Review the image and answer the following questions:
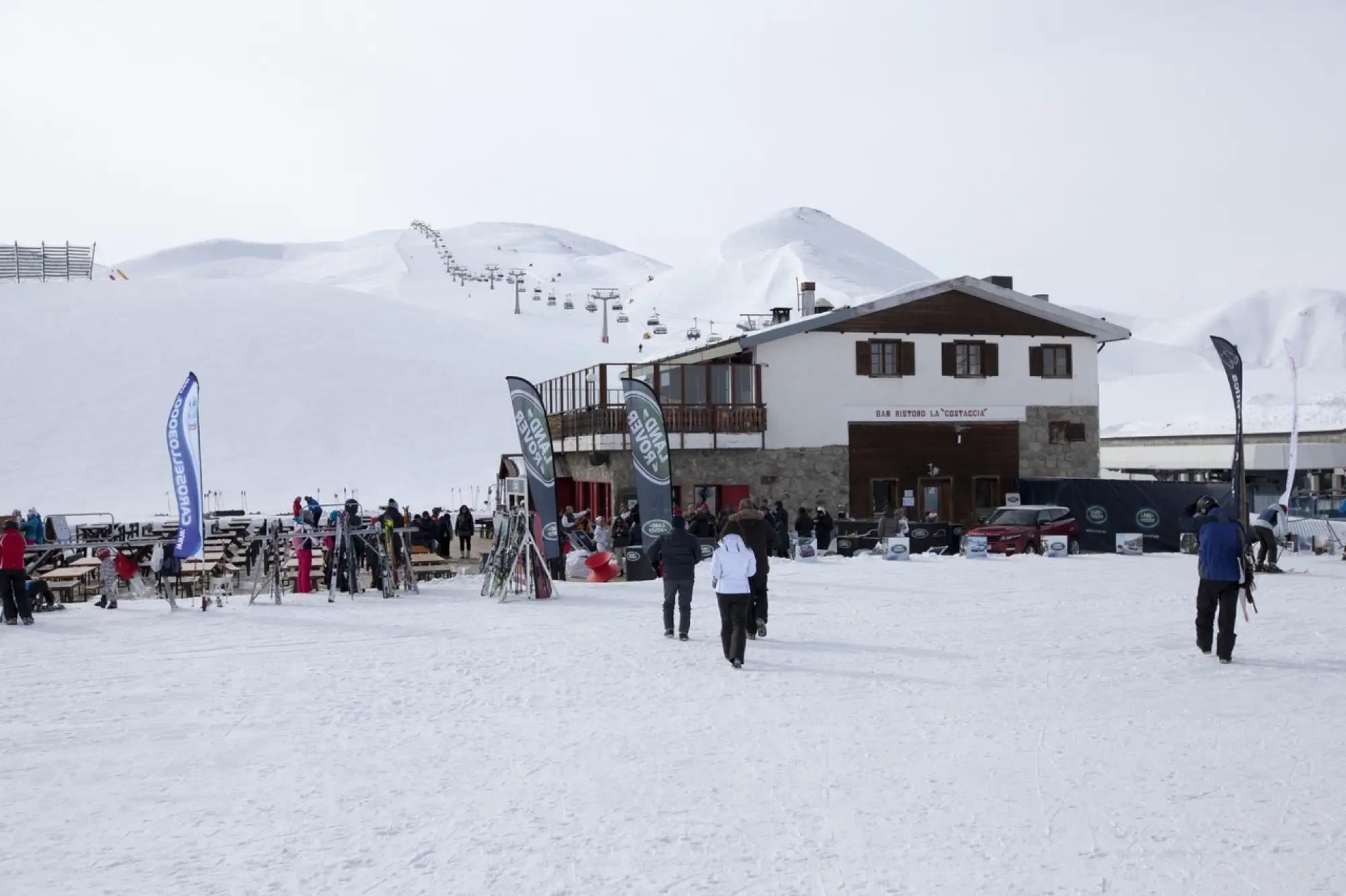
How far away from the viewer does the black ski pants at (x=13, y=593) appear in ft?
→ 50.7

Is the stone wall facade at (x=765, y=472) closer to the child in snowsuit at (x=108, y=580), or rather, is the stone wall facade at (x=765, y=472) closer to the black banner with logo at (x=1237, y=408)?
the black banner with logo at (x=1237, y=408)

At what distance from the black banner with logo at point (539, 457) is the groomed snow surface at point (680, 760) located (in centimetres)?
493

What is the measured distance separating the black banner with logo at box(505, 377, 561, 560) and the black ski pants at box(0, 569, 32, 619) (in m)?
7.02

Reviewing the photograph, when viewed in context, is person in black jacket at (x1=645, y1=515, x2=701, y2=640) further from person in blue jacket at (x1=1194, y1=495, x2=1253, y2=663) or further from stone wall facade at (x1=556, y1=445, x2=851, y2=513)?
stone wall facade at (x1=556, y1=445, x2=851, y2=513)

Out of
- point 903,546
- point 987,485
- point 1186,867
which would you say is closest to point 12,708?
point 1186,867

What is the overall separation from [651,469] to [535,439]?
1930mm

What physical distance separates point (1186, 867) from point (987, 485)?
26560 millimetres

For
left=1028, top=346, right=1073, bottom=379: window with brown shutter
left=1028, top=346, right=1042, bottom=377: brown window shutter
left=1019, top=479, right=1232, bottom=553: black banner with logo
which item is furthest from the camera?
left=1028, top=346, right=1073, bottom=379: window with brown shutter

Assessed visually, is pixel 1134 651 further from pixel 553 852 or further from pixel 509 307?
pixel 509 307

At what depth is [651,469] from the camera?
64.4ft

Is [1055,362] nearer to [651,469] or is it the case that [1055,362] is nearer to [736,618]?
[651,469]

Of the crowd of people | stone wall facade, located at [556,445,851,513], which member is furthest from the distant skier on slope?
stone wall facade, located at [556,445,851,513]

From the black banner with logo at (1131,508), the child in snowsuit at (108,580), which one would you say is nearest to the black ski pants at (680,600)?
the child in snowsuit at (108,580)

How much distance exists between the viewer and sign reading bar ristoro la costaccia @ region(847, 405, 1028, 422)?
101ft
